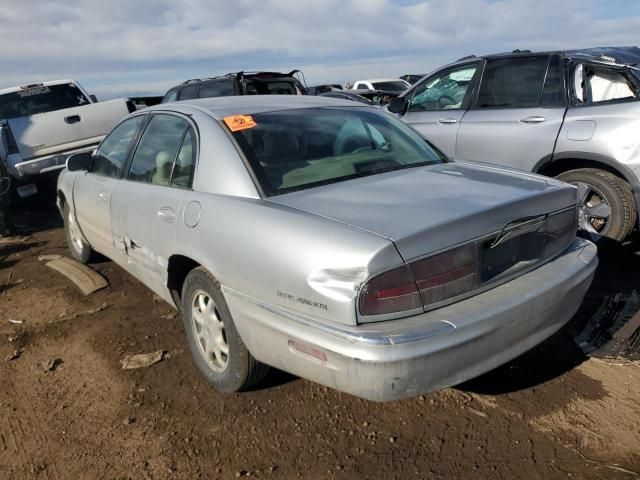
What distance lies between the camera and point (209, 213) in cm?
274

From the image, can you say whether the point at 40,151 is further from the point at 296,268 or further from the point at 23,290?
the point at 296,268

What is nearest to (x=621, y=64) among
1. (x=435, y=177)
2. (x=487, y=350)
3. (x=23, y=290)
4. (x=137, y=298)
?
(x=435, y=177)

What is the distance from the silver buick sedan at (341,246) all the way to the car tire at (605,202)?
183cm

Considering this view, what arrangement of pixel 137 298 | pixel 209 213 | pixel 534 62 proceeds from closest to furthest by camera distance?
pixel 209 213 < pixel 137 298 < pixel 534 62

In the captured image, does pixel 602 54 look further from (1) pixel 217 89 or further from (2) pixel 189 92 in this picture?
(2) pixel 189 92

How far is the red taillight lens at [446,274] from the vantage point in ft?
7.11

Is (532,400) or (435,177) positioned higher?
(435,177)

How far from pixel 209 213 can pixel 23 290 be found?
9.51ft

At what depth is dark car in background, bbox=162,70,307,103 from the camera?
8828 millimetres

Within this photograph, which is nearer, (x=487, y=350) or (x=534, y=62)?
(x=487, y=350)

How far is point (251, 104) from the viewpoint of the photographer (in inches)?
133

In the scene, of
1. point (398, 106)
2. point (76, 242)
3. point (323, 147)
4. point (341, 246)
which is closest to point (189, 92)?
point (398, 106)

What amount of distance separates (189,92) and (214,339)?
8.13m

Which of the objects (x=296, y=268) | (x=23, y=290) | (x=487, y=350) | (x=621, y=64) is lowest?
(x=23, y=290)
